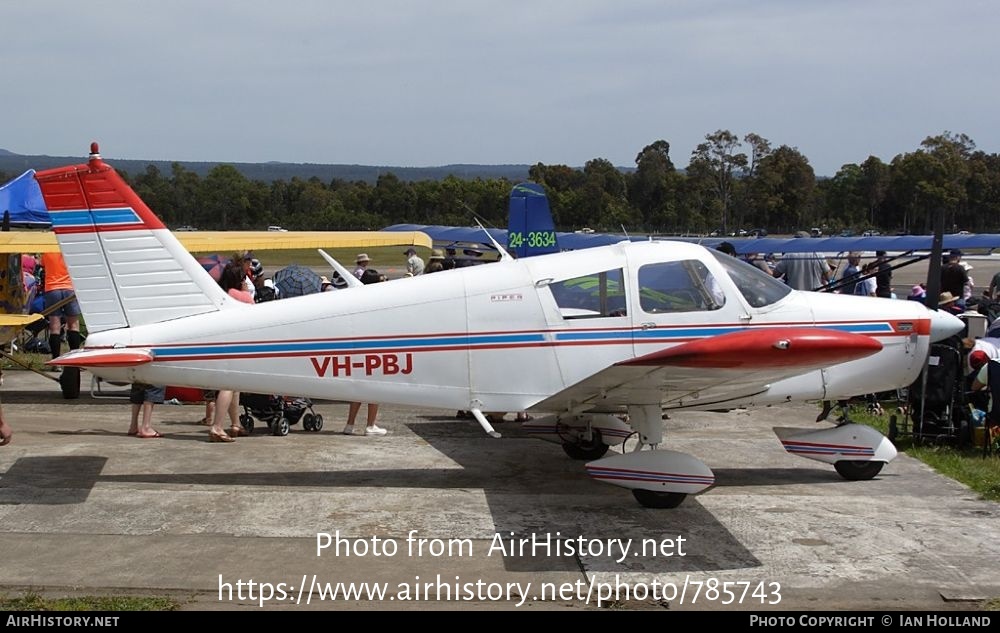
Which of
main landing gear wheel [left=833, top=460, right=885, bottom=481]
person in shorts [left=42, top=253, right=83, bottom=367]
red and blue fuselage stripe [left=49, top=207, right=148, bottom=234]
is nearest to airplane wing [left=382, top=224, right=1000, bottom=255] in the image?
person in shorts [left=42, top=253, right=83, bottom=367]

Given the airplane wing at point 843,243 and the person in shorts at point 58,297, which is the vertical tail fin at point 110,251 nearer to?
the person in shorts at point 58,297

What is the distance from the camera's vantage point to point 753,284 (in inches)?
303

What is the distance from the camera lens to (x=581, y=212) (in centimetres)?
6519

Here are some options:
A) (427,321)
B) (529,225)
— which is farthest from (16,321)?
(529,225)

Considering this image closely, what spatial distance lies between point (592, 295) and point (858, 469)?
2758 mm

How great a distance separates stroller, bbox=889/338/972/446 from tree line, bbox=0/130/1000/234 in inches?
1769

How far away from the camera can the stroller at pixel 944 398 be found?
9258 mm

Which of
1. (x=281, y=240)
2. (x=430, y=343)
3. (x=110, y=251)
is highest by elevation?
(x=110, y=251)

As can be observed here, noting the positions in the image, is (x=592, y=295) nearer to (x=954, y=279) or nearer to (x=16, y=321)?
(x=16, y=321)

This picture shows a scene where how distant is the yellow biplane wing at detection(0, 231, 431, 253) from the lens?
518 inches

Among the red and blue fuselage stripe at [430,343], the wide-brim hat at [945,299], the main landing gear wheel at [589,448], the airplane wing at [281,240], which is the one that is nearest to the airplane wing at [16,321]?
the red and blue fuselage stripe at [430,343]

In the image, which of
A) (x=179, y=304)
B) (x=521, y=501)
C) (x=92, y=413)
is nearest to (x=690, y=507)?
(x=521, y=501)
